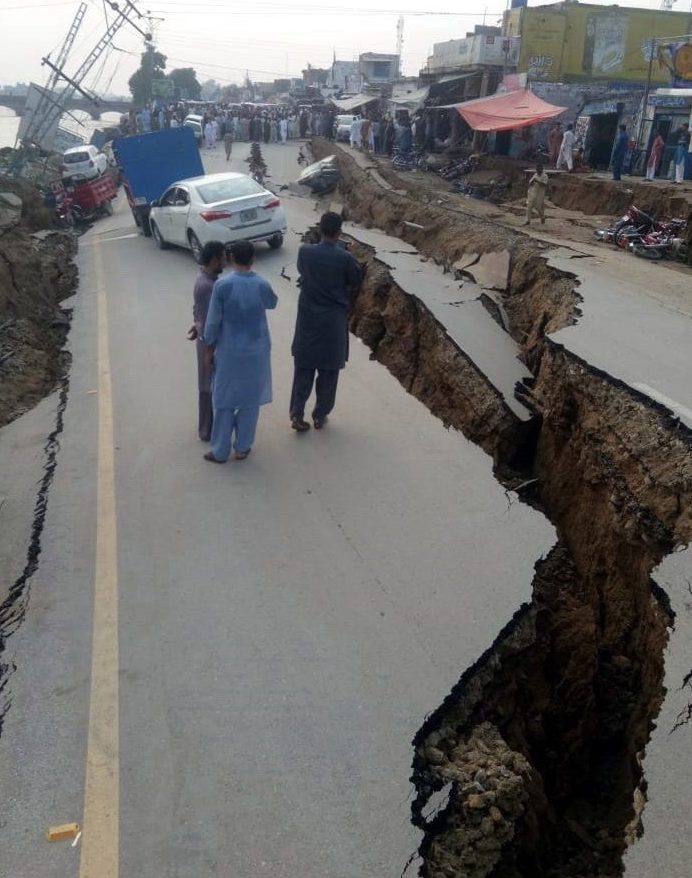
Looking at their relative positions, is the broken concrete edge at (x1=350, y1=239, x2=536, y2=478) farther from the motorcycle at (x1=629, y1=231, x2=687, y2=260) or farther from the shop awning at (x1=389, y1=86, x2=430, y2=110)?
the shop awning at (x1=389, y1=86, x2=430, y2=110)

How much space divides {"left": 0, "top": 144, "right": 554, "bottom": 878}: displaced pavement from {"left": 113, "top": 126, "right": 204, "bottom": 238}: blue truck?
1380 cm

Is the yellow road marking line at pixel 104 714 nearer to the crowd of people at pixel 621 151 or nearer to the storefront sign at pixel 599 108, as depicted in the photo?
the crowd of people at pixel 621 151

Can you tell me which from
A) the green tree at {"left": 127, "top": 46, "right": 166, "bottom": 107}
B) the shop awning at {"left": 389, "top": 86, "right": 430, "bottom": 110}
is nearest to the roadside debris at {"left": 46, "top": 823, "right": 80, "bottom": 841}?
the shop awning at {"left": 389, "top": 86, "right": 430, "bottom": 110}

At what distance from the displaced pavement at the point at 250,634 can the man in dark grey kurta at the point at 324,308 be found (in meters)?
0.54

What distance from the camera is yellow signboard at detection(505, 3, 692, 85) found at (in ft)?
119

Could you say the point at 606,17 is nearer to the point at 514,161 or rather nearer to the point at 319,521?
the point at 514,161

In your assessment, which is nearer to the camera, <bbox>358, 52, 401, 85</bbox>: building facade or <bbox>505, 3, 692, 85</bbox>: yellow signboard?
<bbox>505, 3, 692, 85</bbox>: yellow signboard

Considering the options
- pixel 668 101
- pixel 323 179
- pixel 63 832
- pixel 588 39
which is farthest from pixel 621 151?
pixel 63 832

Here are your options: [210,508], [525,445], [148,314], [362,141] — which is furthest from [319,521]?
[362,141]

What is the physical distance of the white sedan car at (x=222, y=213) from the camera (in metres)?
13.9

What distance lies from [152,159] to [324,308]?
15285mm

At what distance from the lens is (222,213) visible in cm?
1386

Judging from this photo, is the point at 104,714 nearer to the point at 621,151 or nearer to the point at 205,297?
the point at 205,297

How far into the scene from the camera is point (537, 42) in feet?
119
